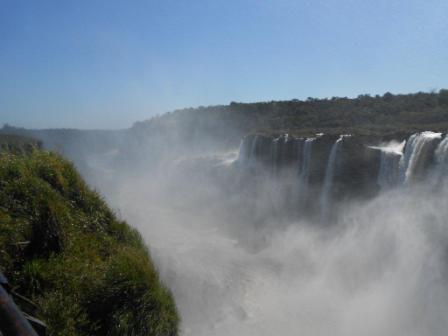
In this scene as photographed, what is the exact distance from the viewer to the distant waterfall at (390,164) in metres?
14.7

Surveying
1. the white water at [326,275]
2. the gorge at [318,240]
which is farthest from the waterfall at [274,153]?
the white water at [326,275]

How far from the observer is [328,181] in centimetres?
1877

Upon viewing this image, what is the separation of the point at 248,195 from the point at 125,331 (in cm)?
2305

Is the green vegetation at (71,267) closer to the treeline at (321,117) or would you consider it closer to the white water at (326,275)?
the white water at (326,275)

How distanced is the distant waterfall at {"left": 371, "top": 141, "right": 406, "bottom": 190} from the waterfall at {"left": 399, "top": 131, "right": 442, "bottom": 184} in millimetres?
374

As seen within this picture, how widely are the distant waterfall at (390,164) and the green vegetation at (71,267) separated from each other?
12.2m

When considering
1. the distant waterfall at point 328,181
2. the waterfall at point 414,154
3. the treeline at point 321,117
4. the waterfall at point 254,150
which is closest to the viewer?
the waterfall at point 414,154

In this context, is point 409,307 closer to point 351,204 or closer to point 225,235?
point 351,204

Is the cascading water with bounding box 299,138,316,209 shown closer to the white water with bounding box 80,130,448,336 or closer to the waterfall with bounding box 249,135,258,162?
the white water with bounding box 80,130,448,336

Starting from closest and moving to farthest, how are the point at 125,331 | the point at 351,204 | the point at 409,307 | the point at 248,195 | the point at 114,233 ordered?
the point at 125,331
the point at 114,233
the point at 409,307
the point at 351,204
the point at 248,195

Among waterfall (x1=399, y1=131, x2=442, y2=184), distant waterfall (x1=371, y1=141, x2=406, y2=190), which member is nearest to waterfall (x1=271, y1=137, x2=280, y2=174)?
distant waterfall (x1=371, y1=141, x2=406, y2=190)

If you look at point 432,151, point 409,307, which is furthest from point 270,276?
point 432,151

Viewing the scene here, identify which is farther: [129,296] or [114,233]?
[114,233]

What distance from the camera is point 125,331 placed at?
139 inches
